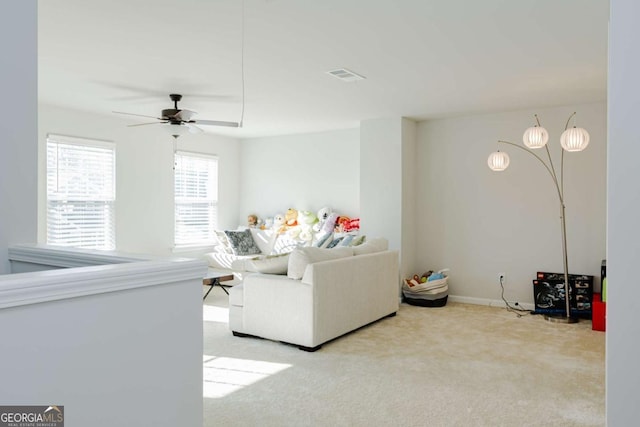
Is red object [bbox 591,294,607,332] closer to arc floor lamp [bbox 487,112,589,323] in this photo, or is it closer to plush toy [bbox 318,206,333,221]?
arc floor lamp [bbox 487,112,589,323]

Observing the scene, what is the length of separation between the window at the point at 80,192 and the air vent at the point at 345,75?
12.1 feet

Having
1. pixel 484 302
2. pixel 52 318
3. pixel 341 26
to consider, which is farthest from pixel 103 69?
pixel 484 302

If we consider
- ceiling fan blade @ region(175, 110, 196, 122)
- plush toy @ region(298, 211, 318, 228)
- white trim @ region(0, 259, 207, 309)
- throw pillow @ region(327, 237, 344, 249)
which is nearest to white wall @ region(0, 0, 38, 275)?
white trim @ region(0, 259, 207, 309)

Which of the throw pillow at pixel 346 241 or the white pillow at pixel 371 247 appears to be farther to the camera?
the throw pillow at pixel 346 241

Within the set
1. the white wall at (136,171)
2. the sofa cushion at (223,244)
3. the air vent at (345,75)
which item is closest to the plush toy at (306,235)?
the sofa cushion at (223,244)

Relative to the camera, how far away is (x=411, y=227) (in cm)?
629

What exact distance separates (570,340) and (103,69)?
5.03 meters

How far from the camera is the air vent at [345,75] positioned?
4055 millimetres

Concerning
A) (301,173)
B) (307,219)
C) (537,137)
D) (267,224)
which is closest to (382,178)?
(307,219)

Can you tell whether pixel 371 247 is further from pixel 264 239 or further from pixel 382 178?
pixel 264 239

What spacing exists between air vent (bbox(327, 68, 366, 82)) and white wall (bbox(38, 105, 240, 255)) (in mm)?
2747

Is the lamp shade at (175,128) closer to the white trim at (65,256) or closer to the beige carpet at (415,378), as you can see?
the beige carpet at (415,378)

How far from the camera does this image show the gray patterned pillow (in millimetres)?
Answer: 7203

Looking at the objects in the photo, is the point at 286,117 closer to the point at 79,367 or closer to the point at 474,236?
the point at 474,236
